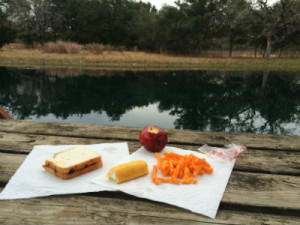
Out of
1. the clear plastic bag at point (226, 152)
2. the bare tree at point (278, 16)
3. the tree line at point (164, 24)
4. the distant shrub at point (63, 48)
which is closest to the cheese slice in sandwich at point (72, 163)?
the clear plastic bag at point (226, 152)

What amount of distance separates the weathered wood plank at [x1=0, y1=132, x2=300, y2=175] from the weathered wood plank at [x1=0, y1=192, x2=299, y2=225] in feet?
1.59

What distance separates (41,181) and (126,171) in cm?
49

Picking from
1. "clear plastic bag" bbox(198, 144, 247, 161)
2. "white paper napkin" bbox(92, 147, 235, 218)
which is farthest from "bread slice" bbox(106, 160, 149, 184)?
"clear plastic bag" bbox(198, 144, 247, 161)

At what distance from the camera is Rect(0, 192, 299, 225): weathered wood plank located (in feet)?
3.32

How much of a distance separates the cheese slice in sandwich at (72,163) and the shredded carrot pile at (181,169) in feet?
1.29

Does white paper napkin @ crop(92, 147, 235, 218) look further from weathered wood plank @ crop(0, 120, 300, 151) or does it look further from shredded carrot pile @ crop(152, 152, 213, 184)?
weathered wood plank @ crop(0, 120, 300, 151)

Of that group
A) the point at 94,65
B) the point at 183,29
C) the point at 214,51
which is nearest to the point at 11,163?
Result: the point at 94,65

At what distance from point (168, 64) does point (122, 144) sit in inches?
482

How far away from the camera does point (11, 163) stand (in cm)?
150

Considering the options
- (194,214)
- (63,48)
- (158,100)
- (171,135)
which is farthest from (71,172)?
(63,48)

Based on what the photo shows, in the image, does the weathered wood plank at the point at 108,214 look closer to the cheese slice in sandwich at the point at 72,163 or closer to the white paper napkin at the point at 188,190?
the white paper napkin at the point at 188,190

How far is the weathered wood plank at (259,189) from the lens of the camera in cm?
113

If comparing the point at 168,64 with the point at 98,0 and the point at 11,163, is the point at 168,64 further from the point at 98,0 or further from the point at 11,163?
the point at 98,0

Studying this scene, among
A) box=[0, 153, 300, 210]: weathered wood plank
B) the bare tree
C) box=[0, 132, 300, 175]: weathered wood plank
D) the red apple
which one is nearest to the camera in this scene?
box=[0, 153, 300, 210]: weathered wood plank
